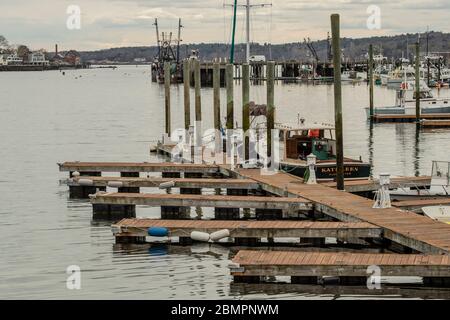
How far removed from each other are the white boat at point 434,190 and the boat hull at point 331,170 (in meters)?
2.18

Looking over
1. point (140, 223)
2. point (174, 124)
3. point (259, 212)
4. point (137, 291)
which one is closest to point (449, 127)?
point (174, 124)

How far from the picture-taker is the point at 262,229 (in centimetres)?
2677

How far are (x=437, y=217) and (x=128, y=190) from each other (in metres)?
12.6

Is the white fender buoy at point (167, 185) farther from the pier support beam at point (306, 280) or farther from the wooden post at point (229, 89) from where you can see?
the pier support beam at point (306, 280)

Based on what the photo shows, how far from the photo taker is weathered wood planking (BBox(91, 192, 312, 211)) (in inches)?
1200

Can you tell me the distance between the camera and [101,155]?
183 feet

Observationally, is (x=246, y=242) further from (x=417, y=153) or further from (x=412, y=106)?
(x=412, y=106)

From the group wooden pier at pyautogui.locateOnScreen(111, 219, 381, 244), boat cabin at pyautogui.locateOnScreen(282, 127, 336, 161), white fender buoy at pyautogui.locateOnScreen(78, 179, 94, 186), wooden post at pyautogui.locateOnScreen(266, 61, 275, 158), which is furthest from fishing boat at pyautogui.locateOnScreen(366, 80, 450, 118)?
wooden pier at pyautogui.locateOnScreen(111, 219, 381, 244)

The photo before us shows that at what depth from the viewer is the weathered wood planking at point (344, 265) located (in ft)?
73.2

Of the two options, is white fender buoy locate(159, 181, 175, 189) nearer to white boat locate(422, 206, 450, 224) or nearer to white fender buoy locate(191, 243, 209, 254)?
white fender buoy locate(191, 243, 209, 254)

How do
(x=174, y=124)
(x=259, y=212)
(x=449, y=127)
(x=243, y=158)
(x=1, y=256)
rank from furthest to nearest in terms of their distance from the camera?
(x=174, y=124) < (x=449, y=127) < (x=243, y=158) < (x=259, y=212) < (x=1, y=256)

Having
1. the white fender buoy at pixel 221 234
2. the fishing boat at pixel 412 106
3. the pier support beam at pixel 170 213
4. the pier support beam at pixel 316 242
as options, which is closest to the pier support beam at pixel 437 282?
the pier support beam at pixel 316 242
